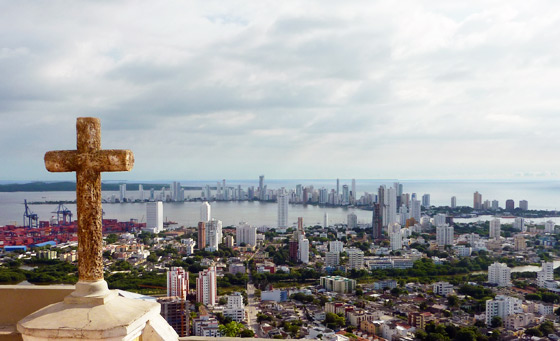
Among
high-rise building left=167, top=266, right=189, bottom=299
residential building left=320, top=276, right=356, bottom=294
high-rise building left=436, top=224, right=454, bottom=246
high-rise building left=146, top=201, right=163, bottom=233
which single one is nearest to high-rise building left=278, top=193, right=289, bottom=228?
high-rise building left=146, top=201, right=163, bottom=233

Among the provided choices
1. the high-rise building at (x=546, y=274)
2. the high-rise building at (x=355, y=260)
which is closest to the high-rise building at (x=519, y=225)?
the high-rise building at (x=546, y=274)

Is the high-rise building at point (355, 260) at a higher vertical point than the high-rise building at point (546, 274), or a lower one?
lower

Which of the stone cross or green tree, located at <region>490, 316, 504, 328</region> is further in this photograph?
green tree, located at <region>490, 316, 504, 328</region>

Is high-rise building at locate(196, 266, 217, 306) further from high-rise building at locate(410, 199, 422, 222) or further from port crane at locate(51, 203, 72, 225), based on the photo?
high-rise building at locate(410, 199, 422, 222)

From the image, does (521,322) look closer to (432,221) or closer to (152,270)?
(152,270)

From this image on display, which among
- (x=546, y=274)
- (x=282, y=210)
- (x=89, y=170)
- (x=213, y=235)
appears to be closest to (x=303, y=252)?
(x=213, y=235)

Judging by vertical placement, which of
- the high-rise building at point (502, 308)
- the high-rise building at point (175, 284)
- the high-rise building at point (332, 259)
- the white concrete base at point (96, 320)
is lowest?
the high-rise building at point (332, 259)

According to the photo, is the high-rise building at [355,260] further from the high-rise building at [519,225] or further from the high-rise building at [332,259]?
the high-rise building at [519,225]
